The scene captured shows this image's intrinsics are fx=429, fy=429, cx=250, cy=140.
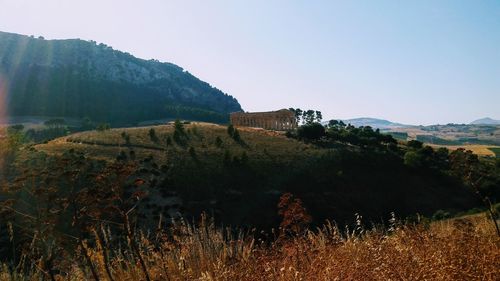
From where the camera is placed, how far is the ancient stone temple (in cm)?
13112

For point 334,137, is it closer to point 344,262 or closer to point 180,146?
point 180,146

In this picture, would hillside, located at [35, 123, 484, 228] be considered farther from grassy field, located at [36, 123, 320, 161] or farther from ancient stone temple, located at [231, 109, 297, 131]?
ancient stone temple, located at [231, 109, 297, 131]

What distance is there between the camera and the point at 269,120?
136 meters

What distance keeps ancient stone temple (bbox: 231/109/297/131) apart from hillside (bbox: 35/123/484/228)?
86.6 feet

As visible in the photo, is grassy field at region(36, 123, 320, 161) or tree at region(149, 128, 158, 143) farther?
tree at region(149, 128, 158, 143)

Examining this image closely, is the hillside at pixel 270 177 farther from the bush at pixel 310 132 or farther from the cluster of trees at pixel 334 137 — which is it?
the cluster of trees at pixel 334 137

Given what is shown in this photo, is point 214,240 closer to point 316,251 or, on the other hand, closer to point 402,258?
point 316,251

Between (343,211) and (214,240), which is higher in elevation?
(214,240)

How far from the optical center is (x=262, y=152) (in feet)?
310

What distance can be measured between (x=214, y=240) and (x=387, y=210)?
73232 mm

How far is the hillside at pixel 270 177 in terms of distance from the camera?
240 ft

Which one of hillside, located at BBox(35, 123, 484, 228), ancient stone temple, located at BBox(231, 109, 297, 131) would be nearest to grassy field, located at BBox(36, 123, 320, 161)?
hillside, located at BBox(35, 123, 484, 228)

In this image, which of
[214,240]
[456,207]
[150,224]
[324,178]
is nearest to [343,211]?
[324,178]

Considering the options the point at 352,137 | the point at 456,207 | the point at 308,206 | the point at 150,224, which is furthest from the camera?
the point at 352,137
